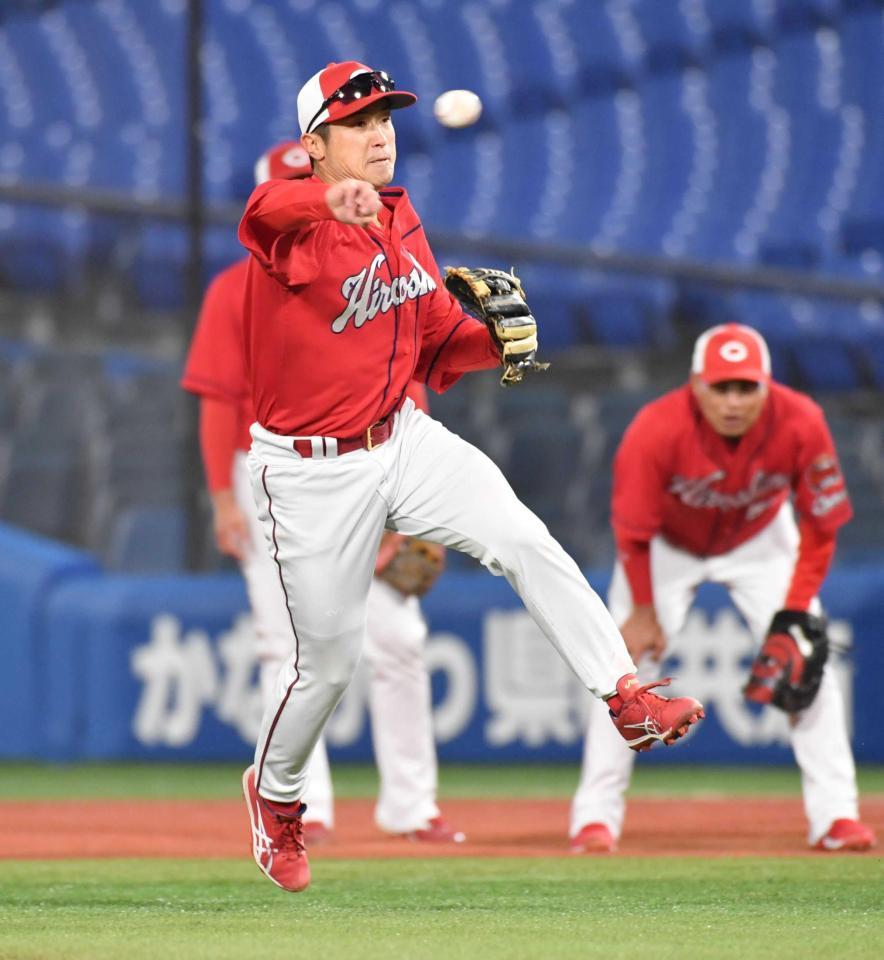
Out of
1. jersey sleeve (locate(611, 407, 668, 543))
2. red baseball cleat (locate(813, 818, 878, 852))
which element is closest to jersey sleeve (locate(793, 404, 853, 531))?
jersey sleeve (locate(611, 407, 668, 543))

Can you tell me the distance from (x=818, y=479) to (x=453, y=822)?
1.69 m

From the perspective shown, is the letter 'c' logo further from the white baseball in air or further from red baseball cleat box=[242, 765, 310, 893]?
red baseball cleat box=[242, 765, 310, 893]

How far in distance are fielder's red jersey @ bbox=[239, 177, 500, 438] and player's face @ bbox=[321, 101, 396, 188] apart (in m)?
0.12

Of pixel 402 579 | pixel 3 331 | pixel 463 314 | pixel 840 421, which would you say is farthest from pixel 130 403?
pixel 463 314

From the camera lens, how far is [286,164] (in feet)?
17.4

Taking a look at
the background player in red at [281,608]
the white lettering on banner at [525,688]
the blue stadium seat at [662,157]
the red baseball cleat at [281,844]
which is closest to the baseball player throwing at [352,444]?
the red baseball cleat at [281,844]

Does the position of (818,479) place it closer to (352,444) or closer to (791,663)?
(791,663)

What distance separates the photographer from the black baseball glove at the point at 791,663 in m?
5.23

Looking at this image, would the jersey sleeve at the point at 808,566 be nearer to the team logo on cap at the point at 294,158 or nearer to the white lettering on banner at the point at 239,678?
the team logo on cap at the point at 294,158

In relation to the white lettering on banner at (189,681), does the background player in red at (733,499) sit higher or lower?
higher

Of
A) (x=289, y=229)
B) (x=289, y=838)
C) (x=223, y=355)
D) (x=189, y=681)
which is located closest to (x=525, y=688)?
(x=189, y=681)

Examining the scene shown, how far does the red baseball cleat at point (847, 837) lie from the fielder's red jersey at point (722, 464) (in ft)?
2.63

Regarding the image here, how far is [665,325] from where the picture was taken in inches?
386

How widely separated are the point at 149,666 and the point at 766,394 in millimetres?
3411
